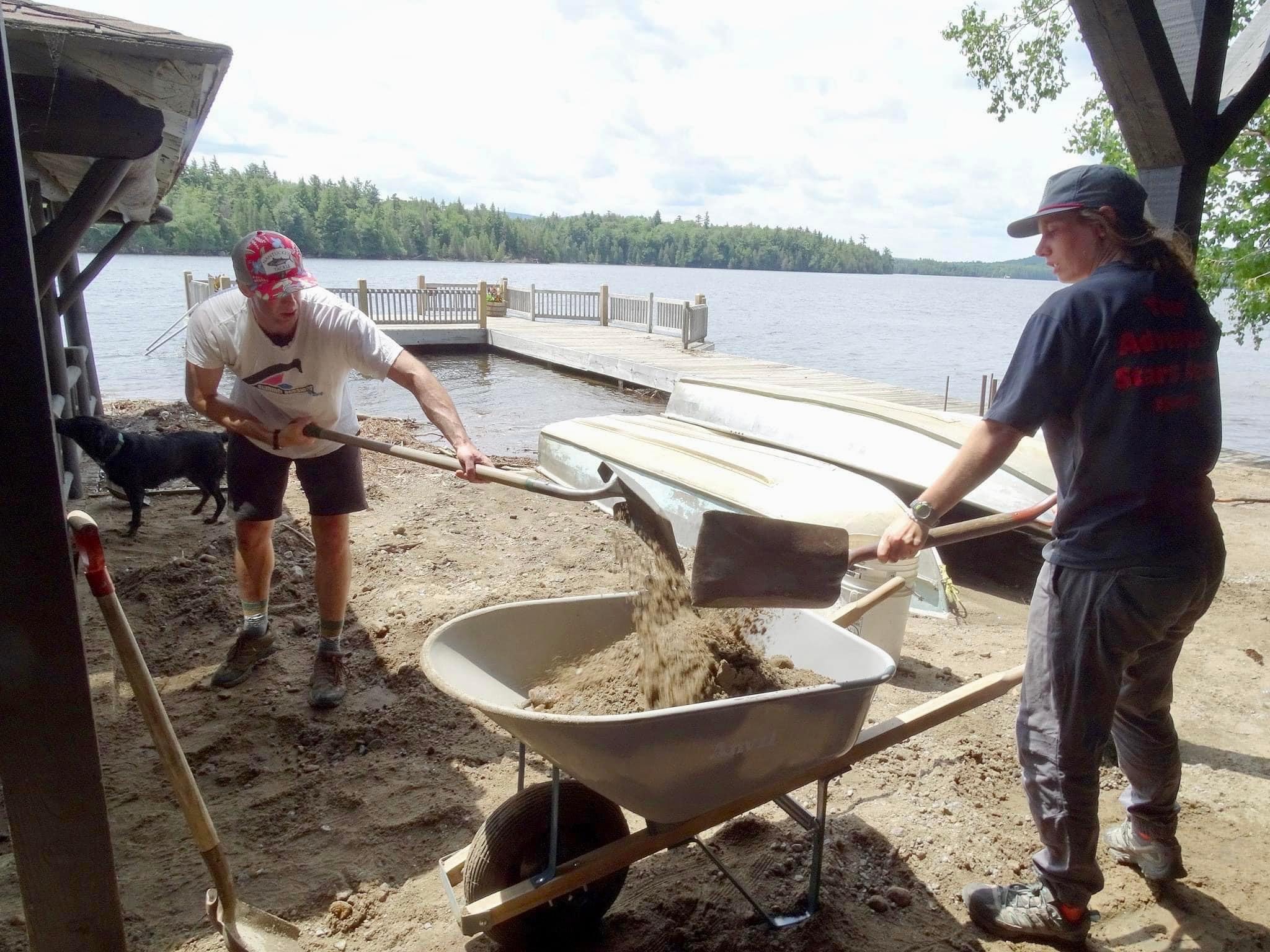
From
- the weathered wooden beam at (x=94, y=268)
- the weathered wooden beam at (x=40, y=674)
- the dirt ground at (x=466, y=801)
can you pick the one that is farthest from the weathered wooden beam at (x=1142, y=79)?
the weathered wooden beam at (x=94, y=268)

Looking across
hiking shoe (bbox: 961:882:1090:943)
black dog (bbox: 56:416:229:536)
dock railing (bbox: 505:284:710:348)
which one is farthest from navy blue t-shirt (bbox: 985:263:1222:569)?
dock railing (bbox: 505:284:710:348)

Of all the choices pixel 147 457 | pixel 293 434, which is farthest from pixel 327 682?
pixel 147 457

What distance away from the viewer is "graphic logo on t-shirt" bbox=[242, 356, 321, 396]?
11.1ft

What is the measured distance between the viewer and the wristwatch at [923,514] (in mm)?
2234

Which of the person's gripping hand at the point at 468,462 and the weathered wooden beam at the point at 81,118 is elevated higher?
the weathered wooden beam at the point at 81,118

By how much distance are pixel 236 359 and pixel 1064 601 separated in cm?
311

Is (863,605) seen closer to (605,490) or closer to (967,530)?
(967,530)

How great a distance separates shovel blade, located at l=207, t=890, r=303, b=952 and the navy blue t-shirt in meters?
2.25

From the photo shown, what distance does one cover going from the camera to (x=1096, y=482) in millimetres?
2113

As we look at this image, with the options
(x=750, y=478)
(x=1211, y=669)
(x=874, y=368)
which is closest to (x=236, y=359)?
(x=750, y=478)

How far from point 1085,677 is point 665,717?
1145mm

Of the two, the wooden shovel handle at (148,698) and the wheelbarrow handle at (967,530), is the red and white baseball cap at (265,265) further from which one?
the wheelbarrow handle at (967,530)

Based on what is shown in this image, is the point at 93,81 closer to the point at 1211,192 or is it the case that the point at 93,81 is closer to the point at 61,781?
the point at 61,781

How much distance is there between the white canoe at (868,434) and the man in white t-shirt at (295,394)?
14.0 feet
